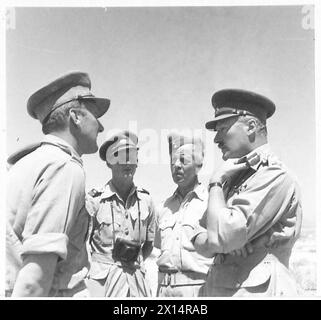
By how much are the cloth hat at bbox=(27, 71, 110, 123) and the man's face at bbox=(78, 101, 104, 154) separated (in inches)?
3.2

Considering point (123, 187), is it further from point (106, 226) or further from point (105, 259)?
point (105, 259)

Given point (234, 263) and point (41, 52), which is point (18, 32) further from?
point (234, 263)

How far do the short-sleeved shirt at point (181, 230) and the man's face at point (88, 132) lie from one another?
738mm

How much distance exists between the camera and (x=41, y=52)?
6609 millimetres

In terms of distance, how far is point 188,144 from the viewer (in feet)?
21.4

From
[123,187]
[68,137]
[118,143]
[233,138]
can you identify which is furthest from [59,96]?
[233,138]

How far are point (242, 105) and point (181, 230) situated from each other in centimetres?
102

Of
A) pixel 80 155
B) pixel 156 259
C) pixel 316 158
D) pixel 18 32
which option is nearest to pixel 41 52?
pixel 18 32

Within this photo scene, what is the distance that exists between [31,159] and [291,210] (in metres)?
1.82

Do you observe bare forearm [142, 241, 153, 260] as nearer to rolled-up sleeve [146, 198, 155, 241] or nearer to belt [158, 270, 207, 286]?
rolled-up sleeve [146, 198, 155, 241]

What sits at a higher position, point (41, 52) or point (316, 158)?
point (41, 52)

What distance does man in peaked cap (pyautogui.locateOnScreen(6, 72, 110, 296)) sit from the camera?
559 cm

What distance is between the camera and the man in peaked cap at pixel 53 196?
559cm
